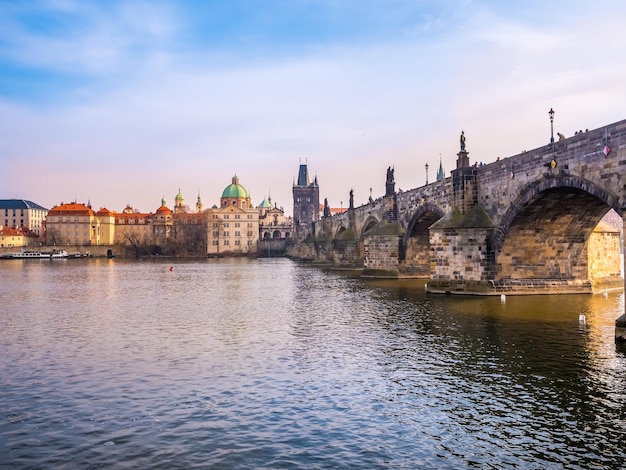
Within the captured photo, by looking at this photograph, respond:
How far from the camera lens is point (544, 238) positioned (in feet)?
119

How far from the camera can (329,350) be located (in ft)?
64.1

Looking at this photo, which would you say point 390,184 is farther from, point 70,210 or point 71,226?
point 70,210

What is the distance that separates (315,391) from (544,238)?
2616 centimetres

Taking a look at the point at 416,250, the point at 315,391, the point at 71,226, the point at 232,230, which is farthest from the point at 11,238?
the point at 315,391

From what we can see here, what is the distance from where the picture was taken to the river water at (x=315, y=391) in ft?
34.2

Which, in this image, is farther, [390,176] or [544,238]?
[390,176]

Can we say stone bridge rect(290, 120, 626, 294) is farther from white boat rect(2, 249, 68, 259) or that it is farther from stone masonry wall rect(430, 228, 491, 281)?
white boat rect(2, 249, 68, 259)

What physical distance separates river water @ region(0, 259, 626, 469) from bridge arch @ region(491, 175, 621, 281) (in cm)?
741

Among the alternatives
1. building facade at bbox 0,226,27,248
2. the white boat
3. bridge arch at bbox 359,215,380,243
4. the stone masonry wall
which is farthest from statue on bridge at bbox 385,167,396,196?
building facade at bbox 0,226,27,248

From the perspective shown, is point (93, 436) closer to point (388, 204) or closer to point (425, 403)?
point (425, 403)

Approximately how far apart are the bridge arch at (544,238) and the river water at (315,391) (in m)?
7.41

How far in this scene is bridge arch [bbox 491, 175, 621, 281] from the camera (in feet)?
110

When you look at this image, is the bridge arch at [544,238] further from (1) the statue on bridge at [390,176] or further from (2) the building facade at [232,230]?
(2) the building facade at [232,230]

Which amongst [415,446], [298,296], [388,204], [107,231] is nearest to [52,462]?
[415,446]
